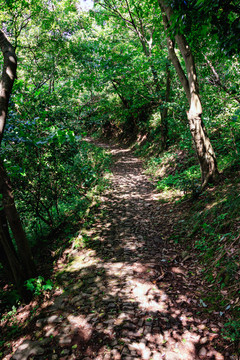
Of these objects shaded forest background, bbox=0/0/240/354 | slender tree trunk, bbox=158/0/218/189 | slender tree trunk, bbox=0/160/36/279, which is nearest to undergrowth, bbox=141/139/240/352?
shaded forest background, bbox=0/0/240/354

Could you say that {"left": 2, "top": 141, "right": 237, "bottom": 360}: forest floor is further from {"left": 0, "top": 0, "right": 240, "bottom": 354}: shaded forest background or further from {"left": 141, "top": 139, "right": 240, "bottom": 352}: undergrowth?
{"left": 0, "top": 0, "right": 240, "bottom": 354}: shaded forest background

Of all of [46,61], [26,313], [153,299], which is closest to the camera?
[153,299]

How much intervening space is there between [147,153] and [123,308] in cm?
1166

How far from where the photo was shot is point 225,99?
6223mm

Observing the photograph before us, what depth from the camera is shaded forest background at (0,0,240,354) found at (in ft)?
11.8

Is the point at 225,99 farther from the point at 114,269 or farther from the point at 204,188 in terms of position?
the point at 114,269

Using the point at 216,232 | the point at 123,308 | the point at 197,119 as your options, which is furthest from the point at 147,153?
the point at 123,308

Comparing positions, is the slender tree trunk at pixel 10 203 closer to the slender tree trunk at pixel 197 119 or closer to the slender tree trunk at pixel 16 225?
the slender tree trunk at pixel 16 225

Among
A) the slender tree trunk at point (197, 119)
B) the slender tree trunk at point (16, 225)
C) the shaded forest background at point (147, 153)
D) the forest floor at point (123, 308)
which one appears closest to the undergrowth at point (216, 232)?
the shaded forest background at point (147, 153)

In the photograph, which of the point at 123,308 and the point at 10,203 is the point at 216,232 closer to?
the point at 123,308

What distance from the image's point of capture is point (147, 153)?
14.1 metres

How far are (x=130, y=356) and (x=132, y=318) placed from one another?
1.77 feet

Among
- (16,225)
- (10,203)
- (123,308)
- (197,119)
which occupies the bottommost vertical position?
(123,308)

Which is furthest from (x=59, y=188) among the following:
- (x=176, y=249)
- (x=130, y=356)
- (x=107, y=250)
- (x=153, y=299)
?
(x=130, y=356)
